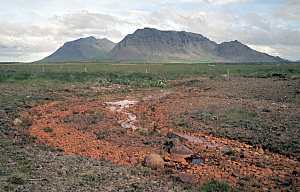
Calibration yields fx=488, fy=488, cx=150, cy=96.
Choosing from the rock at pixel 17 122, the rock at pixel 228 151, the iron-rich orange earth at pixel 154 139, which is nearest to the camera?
the iron-rich orange earth at pixel 154 139

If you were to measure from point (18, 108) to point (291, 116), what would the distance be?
17.8 metres

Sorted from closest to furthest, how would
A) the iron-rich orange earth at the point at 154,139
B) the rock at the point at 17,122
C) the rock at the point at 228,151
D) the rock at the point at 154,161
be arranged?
1. the iron-rich orange earth at the point at 154,139
2. the rock at the point at 154,161
3. the rock at the point at 228,151
4. the rock at the point at 17,122

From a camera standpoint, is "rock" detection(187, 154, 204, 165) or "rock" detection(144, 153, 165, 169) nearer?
"rock" detection(144, 153, 165, 169)

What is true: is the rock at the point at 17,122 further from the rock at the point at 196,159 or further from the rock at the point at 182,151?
the rock at the point at 196,159

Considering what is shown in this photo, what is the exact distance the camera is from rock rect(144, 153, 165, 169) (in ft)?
59.8

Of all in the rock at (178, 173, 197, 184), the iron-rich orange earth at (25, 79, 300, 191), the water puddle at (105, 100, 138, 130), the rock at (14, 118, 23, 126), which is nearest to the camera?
the rock at (178, 173, 197, 184)

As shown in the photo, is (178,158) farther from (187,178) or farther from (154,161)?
(187,178)

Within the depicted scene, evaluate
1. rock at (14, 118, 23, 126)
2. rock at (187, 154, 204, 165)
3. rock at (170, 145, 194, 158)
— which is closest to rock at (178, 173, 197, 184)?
rock at (187, 154, 204, 165)

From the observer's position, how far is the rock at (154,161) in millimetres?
18219

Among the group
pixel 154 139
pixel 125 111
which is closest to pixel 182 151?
pixel 154 139

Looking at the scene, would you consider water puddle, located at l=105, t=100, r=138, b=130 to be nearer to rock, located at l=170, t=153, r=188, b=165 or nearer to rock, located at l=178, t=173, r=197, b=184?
rock, located at l=170, t=153, r=188, b=165

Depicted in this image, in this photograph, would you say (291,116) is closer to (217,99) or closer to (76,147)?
(217,99)

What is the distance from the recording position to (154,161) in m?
18.4

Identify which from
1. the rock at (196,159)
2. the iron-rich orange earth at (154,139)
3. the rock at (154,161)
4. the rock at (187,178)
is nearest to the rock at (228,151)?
the iron-rich orange earth at (154,139)
